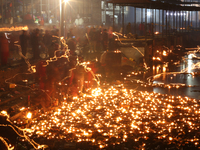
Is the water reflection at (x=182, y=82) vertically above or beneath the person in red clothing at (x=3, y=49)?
beneath

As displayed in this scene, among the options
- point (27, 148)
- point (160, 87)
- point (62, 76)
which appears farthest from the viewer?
point (62, 76)

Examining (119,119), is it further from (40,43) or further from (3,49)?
(40,43)

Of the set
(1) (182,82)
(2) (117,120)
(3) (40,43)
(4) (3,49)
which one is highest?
(3) (40,43)

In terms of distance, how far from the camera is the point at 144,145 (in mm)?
6238

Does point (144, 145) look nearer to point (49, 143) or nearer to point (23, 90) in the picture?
point (49, 143)

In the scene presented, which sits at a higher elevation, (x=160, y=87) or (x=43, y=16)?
(x=43, y=16)

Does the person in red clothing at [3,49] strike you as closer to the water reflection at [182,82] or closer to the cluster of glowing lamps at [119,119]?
the cluster of glowing lamps at [119,119]

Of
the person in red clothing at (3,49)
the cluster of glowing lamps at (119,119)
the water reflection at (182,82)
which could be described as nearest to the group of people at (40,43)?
the person in red clothing at (3,49)

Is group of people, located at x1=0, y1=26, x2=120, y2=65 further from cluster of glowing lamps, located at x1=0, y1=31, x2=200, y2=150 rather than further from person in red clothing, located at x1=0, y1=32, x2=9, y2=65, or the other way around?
cluster of glowing lamps, located at x1=0, y1=31, x2=200, y2=150

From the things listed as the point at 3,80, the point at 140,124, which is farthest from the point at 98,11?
the point at 140,124

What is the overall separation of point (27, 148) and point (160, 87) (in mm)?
7768

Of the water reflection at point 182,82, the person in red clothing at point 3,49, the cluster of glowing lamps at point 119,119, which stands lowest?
the cluster of glowing lamps at point 119,119

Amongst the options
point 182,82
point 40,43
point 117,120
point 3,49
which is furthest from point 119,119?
point 40,43

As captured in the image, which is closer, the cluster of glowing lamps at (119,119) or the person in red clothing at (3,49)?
the cluster of glowing lamps at (119,119)
